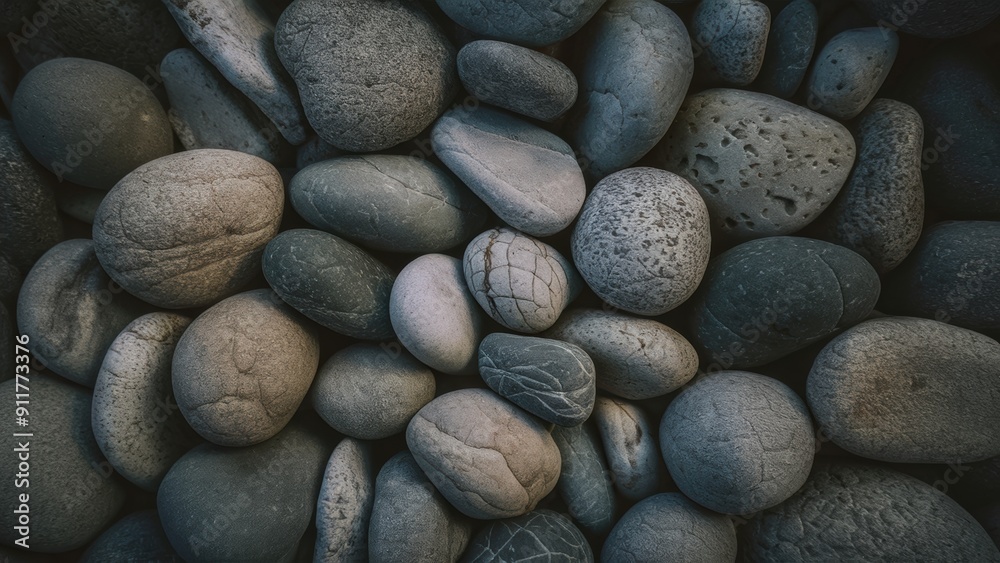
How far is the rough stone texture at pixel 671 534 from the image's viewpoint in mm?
1742

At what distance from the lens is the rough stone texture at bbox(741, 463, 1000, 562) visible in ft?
5.53

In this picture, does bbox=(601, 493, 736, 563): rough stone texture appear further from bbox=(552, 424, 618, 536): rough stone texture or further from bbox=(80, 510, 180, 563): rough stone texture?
bbox=(80, 510, 180, 563): rough stone texture

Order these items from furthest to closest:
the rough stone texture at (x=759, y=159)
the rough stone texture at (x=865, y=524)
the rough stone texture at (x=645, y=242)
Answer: the rough stone texture at (x=759, y=159) → the rough stone texture at (x=645, y=242) → the rough stone texture at (x=865, y=524)

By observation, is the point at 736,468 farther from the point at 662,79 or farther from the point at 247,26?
the point at 247,26

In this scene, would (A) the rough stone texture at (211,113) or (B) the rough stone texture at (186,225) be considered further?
(A) the rough stone texture at (211,113)

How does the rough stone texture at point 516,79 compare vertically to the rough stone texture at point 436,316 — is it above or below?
above

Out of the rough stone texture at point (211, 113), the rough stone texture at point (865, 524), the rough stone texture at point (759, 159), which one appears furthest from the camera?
the rough stone texture at point (211, 113)

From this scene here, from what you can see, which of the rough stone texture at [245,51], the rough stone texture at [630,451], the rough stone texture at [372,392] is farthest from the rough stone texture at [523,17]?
the rough stone texture at [630,451]

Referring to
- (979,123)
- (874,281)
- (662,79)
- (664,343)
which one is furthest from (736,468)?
(979,123)

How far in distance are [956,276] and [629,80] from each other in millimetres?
1405

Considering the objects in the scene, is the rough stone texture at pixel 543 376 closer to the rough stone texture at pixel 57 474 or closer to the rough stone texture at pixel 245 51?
the rough stone texture at pixel 245 51

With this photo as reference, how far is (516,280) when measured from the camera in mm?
1825

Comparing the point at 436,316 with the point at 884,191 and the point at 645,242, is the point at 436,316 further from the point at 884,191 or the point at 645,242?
the point at 884,191

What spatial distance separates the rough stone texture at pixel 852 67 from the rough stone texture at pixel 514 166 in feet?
3.18
